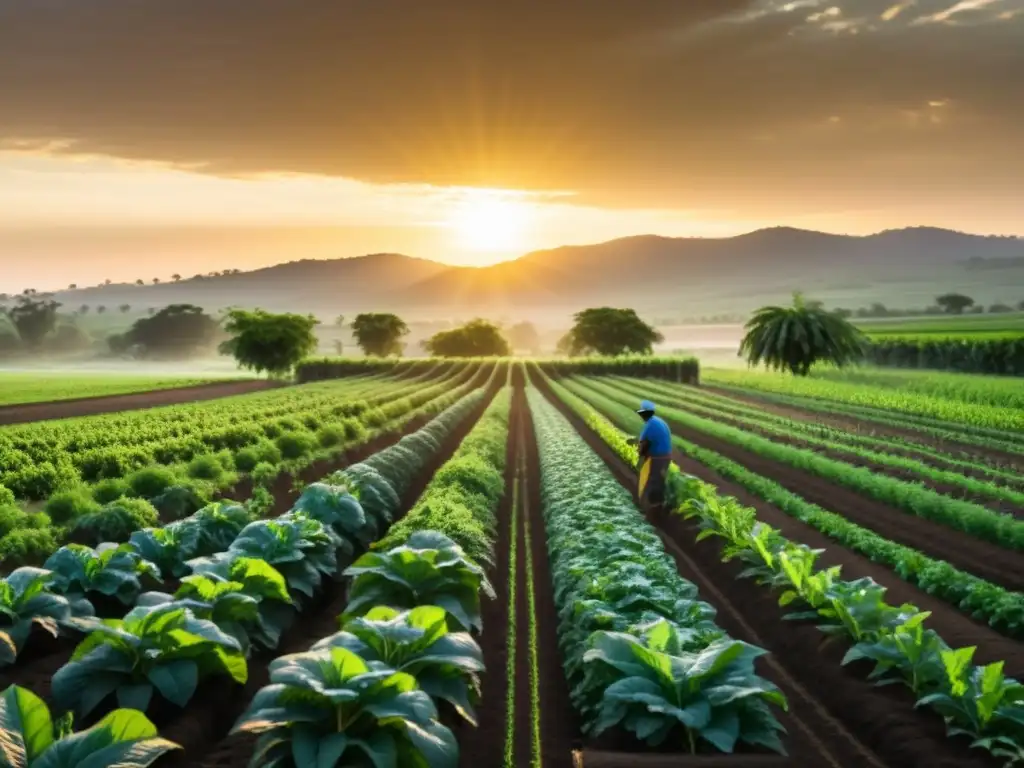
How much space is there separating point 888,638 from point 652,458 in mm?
8236

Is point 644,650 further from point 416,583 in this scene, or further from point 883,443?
point 883,443

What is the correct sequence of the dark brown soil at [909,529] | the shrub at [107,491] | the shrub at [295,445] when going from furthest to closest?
the shrub at [295,445]
the shrub at [107,491]
the dark brown soil at [909,529]

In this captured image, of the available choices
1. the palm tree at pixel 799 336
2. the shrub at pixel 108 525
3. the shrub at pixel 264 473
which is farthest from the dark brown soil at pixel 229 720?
the palm tree at pixel 799 336

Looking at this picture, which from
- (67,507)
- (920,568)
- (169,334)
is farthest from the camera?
(169,334)

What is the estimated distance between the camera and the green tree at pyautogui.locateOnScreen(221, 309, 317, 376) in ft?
263

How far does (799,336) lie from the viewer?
49000 millimetres

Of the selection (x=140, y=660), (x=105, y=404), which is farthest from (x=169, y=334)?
(x=140, y=660)

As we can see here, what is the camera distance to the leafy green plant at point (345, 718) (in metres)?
4.90

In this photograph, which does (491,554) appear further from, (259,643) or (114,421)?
(114,421)

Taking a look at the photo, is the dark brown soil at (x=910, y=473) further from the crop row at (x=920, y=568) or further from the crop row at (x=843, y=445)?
the crop row at (x=920, y=568)

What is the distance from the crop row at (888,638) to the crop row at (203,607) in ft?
16.8

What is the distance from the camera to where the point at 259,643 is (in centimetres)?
841

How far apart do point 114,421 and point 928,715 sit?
30.0 metres

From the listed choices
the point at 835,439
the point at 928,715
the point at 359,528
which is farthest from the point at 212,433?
the point at 928,715
